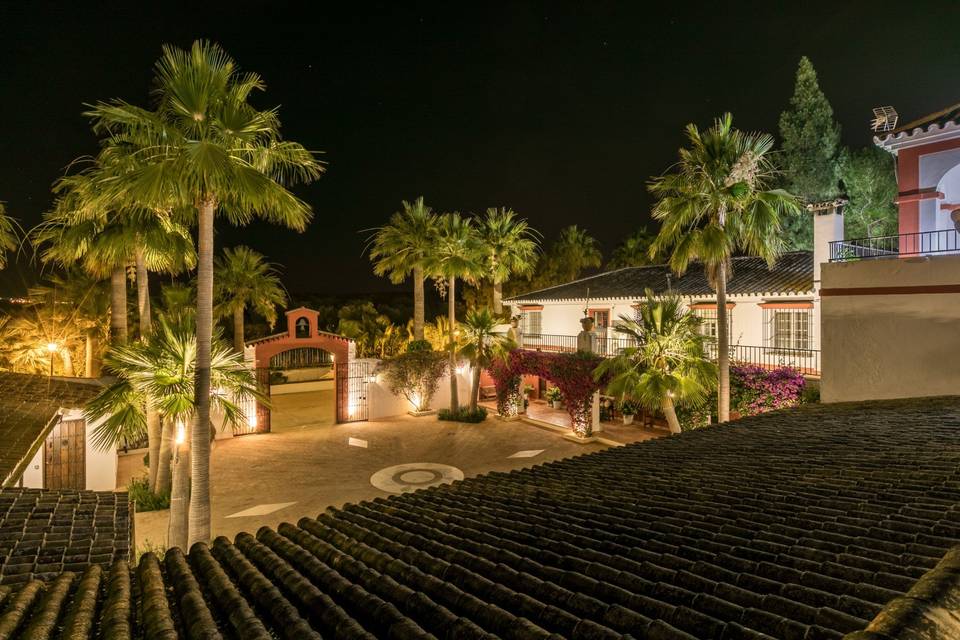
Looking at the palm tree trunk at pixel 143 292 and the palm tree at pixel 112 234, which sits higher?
the palm tree at pixel 112 234

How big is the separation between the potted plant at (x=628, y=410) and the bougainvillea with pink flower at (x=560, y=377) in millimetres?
2057

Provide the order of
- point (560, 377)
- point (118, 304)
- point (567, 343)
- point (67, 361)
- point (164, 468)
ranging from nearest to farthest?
point (164, 468) → point (118, 304) → point (67, 361) → point (560, 377) → point (567, 343)

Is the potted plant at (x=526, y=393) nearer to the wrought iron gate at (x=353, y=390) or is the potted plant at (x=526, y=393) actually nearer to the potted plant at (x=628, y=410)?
the potted plant at (x=628, y=410)

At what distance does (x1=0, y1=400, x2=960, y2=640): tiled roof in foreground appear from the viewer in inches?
113

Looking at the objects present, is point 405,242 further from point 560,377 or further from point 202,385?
point 202,385

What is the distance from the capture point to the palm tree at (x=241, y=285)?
30.4 m

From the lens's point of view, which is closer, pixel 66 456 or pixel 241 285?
pixel 66 456

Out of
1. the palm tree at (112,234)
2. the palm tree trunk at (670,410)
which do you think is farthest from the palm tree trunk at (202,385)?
the palm tree trunk at (670,410)

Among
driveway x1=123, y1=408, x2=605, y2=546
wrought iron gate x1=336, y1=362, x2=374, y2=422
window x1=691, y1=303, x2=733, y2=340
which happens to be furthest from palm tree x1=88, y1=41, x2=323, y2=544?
window x1=691, y1=303, x2=733, y2=340

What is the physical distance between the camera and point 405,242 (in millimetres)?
24703

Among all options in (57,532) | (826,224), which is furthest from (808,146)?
(57,532)

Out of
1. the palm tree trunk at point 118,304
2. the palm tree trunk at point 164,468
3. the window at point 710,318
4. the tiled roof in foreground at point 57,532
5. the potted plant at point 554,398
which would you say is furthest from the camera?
the potted plant at point 554,398

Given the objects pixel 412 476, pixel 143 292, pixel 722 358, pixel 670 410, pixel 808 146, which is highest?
pixel 808 146

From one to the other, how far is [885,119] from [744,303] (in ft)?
26.8
